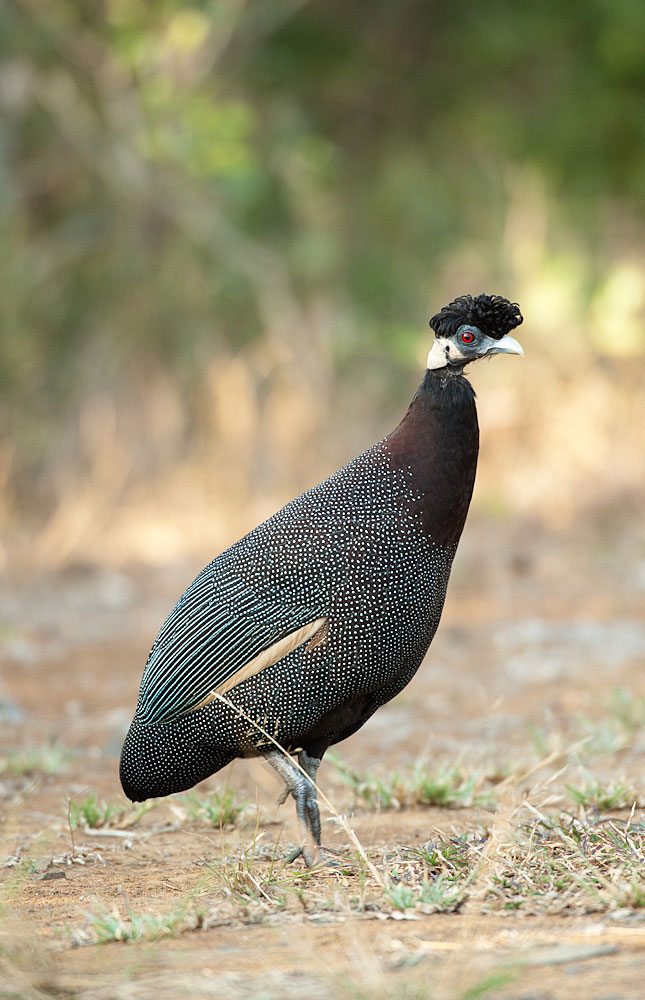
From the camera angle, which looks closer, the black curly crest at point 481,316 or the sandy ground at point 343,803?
the sandy ground at point 343,803

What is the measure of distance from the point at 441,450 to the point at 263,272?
8834 mm

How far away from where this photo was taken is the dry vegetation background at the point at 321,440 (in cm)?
261

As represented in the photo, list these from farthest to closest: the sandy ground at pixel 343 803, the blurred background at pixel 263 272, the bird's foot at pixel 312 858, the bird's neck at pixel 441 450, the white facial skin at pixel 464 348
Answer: the blurred background at pixel 263 272 → the white facial skin at pixel 464 348 → the bird's neck at pixel 441 450 → the bird's foot at pixel 312 858 → the sandy ground at pixel 343 803

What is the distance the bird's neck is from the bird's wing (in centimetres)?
42

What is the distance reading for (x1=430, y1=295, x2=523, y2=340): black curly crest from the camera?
3432 millimetres

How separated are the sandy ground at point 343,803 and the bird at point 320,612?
0.28 metres

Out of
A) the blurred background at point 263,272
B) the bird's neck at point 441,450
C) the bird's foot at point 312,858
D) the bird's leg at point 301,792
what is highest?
the blurred background at point 263,272

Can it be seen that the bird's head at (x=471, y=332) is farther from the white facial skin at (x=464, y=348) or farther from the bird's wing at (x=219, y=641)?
the bird's wing at (x=219, y=641)

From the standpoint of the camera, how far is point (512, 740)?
4.96 metres

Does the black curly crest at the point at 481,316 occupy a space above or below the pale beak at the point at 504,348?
above

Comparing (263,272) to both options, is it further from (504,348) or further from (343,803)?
(504,348)

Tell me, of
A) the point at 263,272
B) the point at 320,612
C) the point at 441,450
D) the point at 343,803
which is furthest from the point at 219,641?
the point at 263,272

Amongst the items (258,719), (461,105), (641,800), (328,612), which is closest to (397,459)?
(328,612)

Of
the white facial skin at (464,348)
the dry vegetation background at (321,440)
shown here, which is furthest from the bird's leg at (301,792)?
the white facial skin at (464,348)
